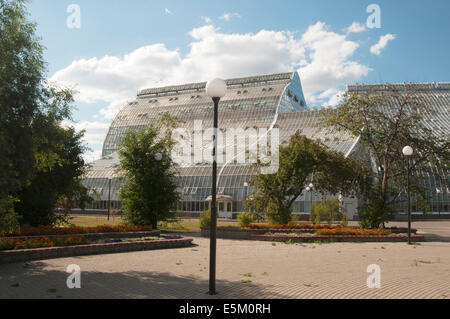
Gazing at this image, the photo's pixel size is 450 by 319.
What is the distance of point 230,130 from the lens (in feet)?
206

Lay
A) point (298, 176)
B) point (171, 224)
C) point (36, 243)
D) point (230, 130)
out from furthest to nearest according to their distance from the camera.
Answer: point (230, 130)
point (171, 224)
point (298, 176)
point (36, 243)

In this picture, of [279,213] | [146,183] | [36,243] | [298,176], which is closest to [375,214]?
[298,176]

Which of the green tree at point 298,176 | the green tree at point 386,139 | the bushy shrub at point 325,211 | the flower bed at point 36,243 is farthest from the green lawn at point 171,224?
the green tree at point 386,139

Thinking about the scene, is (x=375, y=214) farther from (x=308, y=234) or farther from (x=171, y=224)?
(x=171, y=224)

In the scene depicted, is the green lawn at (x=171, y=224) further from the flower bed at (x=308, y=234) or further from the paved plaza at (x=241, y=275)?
the paved plaza at (x=241, y=275)

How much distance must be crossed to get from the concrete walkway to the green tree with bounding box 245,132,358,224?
964 centimetres

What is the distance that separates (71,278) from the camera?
376 inches

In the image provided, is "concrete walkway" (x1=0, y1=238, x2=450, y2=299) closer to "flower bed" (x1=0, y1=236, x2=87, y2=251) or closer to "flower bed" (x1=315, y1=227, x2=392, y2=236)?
"flower bed" (x1=0, y1=236, x2=87, y2=251)

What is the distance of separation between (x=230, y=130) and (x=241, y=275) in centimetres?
5285

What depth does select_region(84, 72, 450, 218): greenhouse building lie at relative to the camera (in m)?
46.3

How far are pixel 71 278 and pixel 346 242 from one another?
1415 centimetres

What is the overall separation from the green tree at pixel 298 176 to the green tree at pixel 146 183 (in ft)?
19.6
